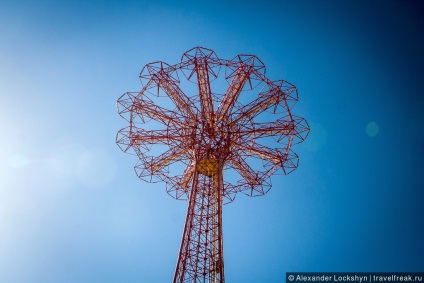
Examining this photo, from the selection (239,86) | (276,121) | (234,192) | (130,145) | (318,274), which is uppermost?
(239,86)

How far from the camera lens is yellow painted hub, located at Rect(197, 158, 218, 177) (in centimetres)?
1923

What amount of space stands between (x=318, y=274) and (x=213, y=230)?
21.0ft

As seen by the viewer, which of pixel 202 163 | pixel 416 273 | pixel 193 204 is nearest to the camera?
pixel 193 204

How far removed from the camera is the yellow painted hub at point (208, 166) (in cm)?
1923

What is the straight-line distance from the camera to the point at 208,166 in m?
19.5

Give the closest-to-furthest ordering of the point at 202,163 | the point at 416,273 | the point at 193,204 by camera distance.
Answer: the point at 193,204
the point at 202,163
the point at 416,273

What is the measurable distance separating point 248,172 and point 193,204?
16.1ft

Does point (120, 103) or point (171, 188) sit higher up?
point (120, 103)

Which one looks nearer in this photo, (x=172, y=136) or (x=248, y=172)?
(x=172, y=136)

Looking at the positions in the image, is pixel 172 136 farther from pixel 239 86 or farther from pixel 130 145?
pixel 239 86

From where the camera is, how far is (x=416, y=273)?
20.9m

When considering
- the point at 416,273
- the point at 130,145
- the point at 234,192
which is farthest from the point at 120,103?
the point at 416,273

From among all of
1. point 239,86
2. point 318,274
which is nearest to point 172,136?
point 239,86

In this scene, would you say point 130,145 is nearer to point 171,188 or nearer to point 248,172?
point 171,188
